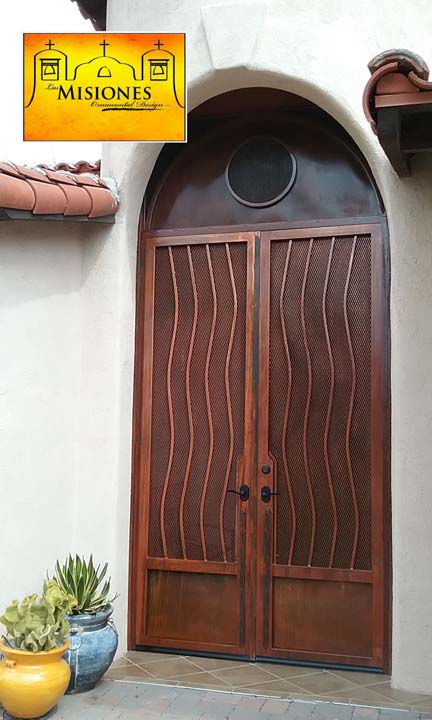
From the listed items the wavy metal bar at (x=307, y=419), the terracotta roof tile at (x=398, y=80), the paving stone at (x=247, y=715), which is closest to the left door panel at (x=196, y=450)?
the wavy metal bar at (x=307, y=419)

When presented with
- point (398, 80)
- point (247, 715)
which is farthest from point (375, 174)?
point (247, 715)

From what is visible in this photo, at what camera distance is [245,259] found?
6535mm

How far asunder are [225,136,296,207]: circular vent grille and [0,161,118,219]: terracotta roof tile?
1038mm

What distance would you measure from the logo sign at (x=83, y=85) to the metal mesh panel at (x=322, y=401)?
1.68 m

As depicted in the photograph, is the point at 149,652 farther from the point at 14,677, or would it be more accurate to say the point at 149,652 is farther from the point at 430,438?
the point at 430,438

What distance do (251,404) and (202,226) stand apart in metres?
1.54

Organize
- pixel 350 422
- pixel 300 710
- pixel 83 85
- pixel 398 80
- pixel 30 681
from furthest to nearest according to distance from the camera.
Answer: pixel 350 422
pixel 83 85
pixel 300 710
pixel 30 681
pixel 398 80

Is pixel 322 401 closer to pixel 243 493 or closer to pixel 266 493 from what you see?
pixel 266 493

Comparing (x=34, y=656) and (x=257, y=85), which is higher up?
(x=257, y=85)

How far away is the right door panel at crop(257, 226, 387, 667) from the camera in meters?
6.04

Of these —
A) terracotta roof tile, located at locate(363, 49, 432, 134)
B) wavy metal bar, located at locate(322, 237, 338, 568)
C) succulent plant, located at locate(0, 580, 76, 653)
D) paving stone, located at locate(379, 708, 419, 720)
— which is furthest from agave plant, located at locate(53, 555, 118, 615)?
terracotta roof tile, located at locate(363, 49, 432, 134)

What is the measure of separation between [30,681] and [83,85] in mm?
3918

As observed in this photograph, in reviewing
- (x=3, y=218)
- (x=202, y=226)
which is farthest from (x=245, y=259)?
(x=3, y=218)

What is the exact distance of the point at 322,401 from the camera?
20.4ft
